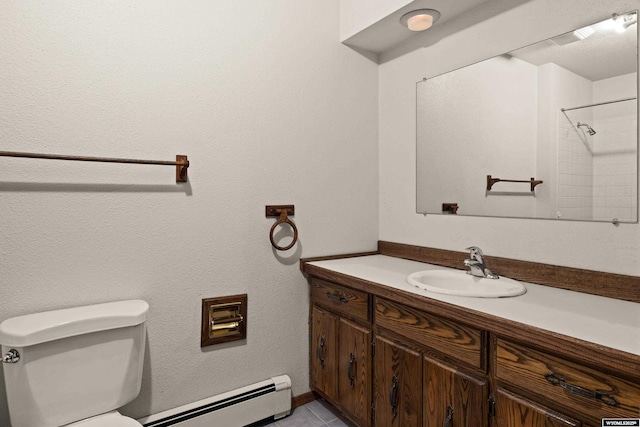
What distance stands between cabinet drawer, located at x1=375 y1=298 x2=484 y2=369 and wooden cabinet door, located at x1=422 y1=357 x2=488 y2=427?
0.06 m

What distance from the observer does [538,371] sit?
1.03m

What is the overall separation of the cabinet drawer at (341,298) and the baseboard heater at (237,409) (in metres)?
0.47

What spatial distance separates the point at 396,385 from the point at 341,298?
0.46m

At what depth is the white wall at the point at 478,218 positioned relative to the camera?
1.37 meters

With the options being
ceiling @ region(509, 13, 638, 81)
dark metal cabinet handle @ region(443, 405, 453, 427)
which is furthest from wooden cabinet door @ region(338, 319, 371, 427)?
ceiling @ region(509, 13, 638, 81)

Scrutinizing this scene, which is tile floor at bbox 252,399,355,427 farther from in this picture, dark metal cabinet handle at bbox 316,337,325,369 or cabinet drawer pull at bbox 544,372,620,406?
cabinet drawer pull at bbox 544,372,620,406

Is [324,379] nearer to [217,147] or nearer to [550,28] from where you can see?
[217,147]

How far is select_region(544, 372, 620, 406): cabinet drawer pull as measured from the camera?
0.89m

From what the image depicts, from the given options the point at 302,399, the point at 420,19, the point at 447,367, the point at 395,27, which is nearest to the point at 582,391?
the point at 447,367

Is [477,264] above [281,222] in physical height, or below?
below

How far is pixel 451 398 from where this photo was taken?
1.27 m

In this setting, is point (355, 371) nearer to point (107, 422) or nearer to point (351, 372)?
point (351, 372)

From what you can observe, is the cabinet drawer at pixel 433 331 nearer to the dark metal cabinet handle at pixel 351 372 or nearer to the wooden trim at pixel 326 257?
the dark metal cabinet handle at pixel 351 372

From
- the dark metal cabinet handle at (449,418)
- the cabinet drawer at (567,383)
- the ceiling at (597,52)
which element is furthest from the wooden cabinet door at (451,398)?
the ceiling at (597,52)
